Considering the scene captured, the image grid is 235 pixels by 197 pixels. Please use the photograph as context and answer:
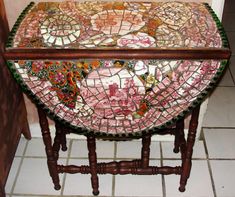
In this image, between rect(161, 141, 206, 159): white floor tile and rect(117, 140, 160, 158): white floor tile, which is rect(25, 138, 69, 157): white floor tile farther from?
rect(161, 141, 206, 159): white floor tile

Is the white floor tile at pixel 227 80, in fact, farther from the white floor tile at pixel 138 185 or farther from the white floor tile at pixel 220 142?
the white floor tile at pixel 138 185

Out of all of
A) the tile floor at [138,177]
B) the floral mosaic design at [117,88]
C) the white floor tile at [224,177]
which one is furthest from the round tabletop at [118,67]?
the white floor tile at [224,177]

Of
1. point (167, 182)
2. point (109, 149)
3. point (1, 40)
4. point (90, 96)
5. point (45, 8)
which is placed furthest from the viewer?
point (109, 149)

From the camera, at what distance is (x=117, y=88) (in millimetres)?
1438

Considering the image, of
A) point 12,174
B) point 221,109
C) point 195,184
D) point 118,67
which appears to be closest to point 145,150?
point 195,184

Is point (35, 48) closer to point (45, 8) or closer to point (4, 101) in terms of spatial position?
point (45, 8)

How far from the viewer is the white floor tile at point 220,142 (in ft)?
7.25

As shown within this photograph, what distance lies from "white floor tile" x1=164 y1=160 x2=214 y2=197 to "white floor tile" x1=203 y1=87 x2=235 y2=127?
36 cm

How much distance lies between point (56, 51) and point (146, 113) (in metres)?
0.44

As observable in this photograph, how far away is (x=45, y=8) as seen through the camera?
1637mm

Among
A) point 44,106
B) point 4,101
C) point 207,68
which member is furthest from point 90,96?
point 4,101

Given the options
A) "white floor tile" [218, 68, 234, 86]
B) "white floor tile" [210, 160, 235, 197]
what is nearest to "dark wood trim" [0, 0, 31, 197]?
"white floor tile" [210, 160, 235, 197]

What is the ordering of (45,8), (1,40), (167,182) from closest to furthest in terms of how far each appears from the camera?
(45,8), (1,40), (167,182)

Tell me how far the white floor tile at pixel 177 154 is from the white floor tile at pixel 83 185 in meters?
0.36
